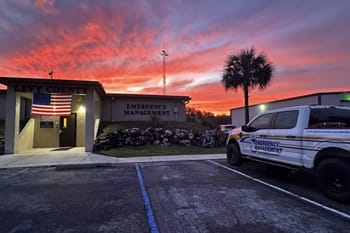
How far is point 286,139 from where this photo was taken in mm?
5492

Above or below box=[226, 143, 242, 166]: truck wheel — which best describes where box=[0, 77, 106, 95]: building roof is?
above

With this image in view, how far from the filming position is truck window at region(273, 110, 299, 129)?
5488mm

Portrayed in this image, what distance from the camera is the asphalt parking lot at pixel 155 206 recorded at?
3.19 m

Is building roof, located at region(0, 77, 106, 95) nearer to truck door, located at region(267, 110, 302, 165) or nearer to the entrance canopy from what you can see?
the entrance canopy

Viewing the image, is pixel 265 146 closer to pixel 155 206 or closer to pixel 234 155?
pixel 234 155

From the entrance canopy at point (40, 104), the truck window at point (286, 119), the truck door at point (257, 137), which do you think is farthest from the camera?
the entrance canopy at point (40, 104)

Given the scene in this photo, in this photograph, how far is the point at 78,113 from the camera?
1540 centimetres

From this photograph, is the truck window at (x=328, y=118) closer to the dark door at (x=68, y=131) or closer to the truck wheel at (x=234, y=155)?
the truck wheel at (x=234, y=155)

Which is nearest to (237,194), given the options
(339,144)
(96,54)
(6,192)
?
(339,144)

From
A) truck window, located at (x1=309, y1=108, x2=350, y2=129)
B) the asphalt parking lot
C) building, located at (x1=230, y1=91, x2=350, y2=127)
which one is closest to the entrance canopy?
the asphalt parking lot

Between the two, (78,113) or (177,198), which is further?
(78,113)

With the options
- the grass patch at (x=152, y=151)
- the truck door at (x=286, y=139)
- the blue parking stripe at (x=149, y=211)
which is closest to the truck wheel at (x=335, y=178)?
the truck door at (x=286, y=139)

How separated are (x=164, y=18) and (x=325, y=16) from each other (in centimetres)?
848

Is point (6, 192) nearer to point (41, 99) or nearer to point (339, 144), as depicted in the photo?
point (339, 144)
